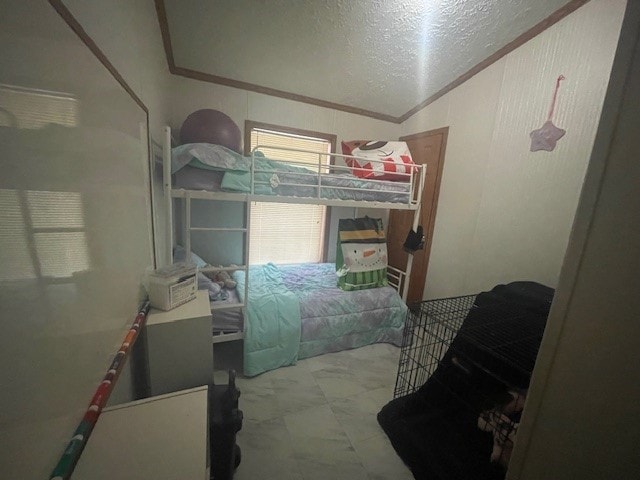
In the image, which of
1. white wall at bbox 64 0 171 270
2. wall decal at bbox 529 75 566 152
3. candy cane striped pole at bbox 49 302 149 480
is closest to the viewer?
candy cane striped pole at bbox 49 302 149 480

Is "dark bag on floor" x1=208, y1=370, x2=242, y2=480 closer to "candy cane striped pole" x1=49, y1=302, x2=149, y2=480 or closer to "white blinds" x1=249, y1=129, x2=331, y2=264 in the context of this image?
"candy cane striped pole" x1=49, y1=302, x2=149, y2=480

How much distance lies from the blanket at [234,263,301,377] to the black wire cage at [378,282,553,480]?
2.70 ft

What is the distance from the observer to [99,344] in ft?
2.79

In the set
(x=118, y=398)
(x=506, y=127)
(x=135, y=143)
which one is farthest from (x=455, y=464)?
(x=506, y=127)

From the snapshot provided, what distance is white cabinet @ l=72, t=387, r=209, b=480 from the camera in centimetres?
66

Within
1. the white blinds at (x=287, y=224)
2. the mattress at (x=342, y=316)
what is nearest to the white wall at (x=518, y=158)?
the mattress at (x=342, y=316)

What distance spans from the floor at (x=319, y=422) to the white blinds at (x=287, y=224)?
55.5 inches

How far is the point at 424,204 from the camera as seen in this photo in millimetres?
2920

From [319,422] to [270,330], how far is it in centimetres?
69

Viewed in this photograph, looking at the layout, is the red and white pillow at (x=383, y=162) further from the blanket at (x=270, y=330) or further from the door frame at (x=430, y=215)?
the blanket at (x=270, y=330)

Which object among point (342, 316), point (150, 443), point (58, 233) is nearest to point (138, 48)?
point (58, 233)

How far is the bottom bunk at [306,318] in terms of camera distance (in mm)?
1946

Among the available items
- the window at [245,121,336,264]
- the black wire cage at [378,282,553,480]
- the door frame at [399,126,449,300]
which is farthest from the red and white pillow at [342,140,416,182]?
the black wire cage at [378,282,553,480]

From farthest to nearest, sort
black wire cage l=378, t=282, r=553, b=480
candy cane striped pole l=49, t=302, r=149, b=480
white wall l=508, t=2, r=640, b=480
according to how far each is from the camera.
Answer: black wire cage l=378, t=282, r=553, b=480
candy cane striped pole l=49, t=302, r=149, b=480
white wall l=508, t=2, r=640, b=480
